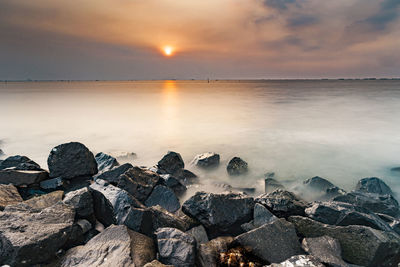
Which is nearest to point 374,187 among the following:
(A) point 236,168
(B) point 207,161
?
(A) point 236,168

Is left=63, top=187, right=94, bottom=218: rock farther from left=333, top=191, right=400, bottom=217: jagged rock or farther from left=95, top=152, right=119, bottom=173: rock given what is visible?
left=333, top=191, right=400, bottom=217: jagged rock

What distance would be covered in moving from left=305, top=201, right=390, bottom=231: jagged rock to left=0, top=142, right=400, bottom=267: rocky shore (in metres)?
0.01

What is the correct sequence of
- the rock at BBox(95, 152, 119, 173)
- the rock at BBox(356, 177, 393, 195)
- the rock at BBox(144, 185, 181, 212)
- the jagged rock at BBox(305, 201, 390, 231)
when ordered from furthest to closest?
the rock at BBox(95, 152, 119, 173) → the rock at BBox(356, 177, 393, 195) → the rock at BBox(144, 185, 181, 212) → the jagged rock at BBox(305, 201, 390, 231)

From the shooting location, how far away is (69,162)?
5.15 meters

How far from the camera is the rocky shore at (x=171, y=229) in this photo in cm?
277

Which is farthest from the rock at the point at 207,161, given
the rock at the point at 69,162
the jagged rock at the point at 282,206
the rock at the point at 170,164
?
the jagged rock at the point at 282,206

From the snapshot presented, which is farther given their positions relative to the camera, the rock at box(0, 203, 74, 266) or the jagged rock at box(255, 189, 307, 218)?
the jagged rock at box(255, 189, 307, 218)

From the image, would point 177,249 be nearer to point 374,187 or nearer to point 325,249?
point 325,249

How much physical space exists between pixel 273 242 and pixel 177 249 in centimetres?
119

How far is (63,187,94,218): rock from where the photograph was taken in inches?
143

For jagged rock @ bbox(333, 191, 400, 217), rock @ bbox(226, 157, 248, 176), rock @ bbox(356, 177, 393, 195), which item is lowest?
rock @ bbox(226, 157, 248, 176)

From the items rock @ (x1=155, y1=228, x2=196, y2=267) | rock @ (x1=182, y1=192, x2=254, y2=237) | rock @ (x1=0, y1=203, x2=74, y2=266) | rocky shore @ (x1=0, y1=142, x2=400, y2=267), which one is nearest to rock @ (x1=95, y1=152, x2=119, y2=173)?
rocky shore @ (x1=0, y1=142, x2=400, y2=267)

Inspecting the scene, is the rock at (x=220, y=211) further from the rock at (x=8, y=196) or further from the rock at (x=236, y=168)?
the rock at (x=236, y=168)

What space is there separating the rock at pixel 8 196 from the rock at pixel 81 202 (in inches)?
34.9
